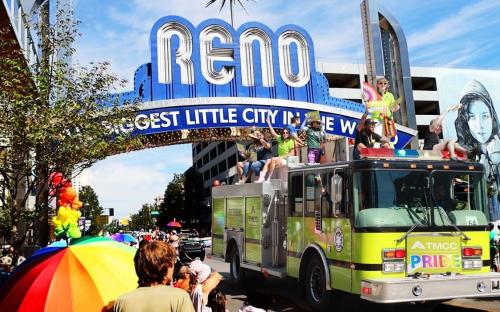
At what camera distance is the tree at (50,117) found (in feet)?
29.9

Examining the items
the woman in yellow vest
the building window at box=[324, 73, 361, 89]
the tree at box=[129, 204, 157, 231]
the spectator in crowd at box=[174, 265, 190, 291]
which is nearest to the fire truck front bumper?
the spectator in crowd at box=[174, 265, 190, 291]

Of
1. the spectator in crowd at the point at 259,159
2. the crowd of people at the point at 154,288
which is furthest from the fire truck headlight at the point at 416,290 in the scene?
the crowd of people at the point at 154,288

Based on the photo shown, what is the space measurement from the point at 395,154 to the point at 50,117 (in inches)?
234

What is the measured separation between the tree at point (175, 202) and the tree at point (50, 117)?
79.5 meters

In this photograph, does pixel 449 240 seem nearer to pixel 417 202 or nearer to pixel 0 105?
pixel 417 202

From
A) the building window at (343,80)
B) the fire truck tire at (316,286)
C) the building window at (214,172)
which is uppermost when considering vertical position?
the building window at (343,80)

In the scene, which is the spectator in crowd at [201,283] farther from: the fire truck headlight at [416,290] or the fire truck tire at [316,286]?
the fire truck tire at [316,286]

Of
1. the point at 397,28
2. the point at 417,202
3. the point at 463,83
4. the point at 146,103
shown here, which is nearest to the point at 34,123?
the point at 417,202

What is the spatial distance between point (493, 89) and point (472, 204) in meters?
62.4

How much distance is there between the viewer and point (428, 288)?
340 inches

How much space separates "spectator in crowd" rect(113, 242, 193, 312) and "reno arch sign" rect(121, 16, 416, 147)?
15.6 meters

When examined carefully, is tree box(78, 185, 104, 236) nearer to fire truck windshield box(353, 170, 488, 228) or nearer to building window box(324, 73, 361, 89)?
building window box(324, 73, 361, 89)

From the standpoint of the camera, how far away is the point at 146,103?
63.9ft

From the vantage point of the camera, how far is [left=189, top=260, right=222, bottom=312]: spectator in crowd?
5.09m
